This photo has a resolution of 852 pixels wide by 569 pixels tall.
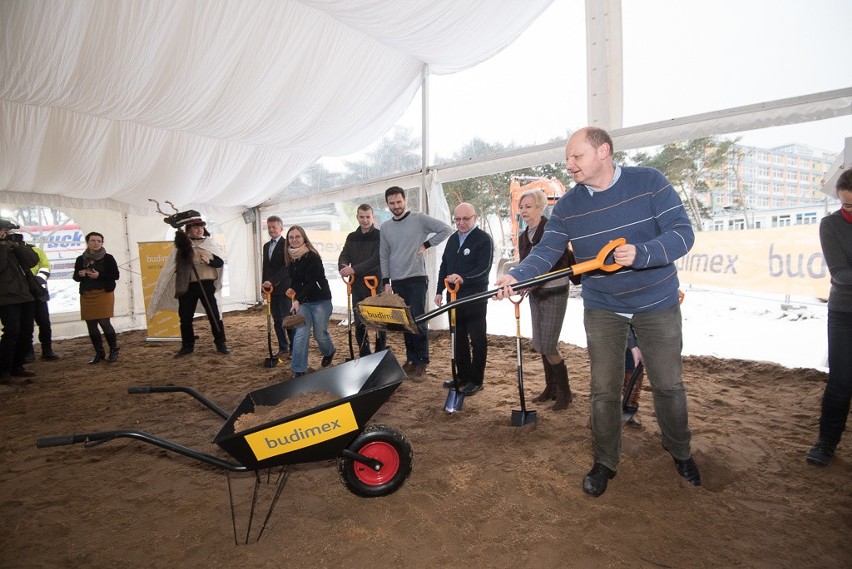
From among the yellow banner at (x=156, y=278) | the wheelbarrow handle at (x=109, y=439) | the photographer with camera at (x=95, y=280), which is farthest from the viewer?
the yellow banner at (x=156, y=278)

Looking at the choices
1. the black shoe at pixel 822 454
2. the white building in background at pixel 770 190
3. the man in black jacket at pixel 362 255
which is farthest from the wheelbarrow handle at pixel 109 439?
the white building in background at pixel 770 190

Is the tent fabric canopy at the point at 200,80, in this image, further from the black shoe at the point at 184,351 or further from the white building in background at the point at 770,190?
the black shoe at the point at 184,351

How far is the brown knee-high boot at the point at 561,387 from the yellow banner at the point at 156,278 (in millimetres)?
6179

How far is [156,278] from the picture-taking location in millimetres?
7078

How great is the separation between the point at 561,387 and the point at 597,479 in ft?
3.90

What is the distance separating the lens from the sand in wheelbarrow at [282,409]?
2090 mm

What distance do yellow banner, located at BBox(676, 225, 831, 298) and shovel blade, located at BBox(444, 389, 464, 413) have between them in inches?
120

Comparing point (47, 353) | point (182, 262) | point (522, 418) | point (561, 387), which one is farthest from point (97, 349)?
point (561, 387)

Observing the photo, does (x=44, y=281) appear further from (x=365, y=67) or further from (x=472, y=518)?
(x=472, y=518)

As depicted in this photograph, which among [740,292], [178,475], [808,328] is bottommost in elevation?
[178,475]

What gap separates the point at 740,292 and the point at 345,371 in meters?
4.18

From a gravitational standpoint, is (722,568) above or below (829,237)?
below

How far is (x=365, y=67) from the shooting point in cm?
577

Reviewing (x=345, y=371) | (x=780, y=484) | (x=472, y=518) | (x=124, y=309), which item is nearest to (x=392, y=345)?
(x=345, y=371)
